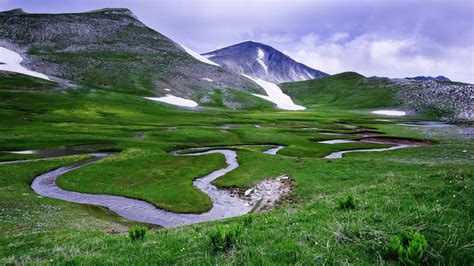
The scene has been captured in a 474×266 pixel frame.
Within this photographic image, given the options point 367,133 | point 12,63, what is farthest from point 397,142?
point 12,63

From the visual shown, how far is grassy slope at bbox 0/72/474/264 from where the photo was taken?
10102mm

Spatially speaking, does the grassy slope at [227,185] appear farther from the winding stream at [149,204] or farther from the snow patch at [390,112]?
the snow patch at [390,112]

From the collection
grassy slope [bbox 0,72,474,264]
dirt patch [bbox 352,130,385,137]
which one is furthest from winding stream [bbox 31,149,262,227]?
dirt patch [bbox 352,130,385,137]

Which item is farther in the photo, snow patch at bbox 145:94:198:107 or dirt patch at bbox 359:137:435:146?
snow patch at bbox 145:94:198:107

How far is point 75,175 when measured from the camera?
153 feet

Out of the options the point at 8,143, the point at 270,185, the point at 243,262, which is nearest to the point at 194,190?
the point at 270,185

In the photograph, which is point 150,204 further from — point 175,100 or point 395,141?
point 175,100

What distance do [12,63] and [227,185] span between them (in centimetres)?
18777

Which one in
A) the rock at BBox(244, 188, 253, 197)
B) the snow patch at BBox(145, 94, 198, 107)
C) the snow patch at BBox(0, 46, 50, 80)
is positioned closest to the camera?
the rock at BBox(244, 188, 253, 197)

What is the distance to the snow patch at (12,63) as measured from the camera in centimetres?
16475

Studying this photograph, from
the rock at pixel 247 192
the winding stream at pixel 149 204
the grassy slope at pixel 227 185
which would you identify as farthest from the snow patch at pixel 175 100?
the rock at pixel 247 192

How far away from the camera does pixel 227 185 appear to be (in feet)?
144

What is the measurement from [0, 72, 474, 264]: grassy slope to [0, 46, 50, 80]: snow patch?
5368 centimetres

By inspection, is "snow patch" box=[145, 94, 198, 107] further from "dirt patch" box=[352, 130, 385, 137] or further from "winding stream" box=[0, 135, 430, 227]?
"winding stream" box=[0, 135, 430, 227]
